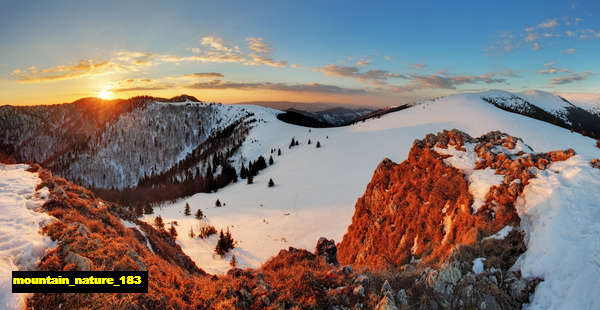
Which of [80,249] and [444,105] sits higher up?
[444,105]

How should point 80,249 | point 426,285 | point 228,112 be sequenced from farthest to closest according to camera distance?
point 228,112
point 80,249
point 426,285

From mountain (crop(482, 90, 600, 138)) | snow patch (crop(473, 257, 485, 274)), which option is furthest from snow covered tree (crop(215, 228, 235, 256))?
mountain (crop(482, 90, 600, 138))

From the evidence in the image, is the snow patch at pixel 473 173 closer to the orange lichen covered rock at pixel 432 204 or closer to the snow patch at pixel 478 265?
the orange lichen covered rock at pixel 432 204

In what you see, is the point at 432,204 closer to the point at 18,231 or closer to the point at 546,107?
the point at 18,231

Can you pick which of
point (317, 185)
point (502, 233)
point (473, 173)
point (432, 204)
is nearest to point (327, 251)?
point (432, 204)

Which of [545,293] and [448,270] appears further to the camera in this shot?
[448,270]

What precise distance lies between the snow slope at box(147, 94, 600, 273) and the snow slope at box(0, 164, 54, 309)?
26.6 feet

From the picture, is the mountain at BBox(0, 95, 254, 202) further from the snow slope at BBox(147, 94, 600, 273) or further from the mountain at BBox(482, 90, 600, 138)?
the mountain at BBox(482, 90, 600, 138)

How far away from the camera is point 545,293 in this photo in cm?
473

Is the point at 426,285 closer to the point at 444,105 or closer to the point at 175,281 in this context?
the point at 175,281

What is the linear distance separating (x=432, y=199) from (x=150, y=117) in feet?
566

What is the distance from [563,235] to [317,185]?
25.6 metres

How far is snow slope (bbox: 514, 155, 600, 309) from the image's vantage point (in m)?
4.52

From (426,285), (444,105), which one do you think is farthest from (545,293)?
(444,105)
